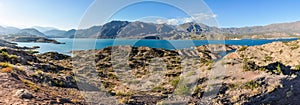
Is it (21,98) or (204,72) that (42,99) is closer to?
(21,98)

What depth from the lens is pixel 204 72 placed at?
66.7ft

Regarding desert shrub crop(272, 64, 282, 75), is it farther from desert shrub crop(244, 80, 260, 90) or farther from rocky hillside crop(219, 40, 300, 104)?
desert shrub crop(244, 80, 260, 90)

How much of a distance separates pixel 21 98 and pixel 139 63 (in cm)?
2729

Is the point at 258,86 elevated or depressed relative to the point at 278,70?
depressed

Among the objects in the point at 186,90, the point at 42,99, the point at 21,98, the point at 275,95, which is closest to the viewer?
the point at 21,98

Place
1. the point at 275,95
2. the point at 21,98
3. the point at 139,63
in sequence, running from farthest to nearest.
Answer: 1. the point at 139,63
2. the point at 275,95
3. the point at 21,98

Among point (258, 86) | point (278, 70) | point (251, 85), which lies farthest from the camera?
point (278, 70)

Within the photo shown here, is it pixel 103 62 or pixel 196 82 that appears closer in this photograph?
Answer: pixel 196 82

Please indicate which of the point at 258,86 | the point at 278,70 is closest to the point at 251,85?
the point at 258,86

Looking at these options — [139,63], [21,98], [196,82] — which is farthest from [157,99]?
[139,63]

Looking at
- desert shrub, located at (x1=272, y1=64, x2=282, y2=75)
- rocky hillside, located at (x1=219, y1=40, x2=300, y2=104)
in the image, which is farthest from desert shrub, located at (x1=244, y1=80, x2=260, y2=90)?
desert shrub, located at (x1=272, y1=64, x2=282, y2=75)

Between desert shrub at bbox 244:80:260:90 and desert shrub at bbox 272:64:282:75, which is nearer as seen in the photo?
desert shrub at bbox 244:80:260:90

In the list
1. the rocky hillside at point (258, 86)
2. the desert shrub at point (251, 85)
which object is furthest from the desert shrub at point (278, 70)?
the desert shrub at point (251, 85)

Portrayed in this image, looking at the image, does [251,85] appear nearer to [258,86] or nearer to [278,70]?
[258,86]
